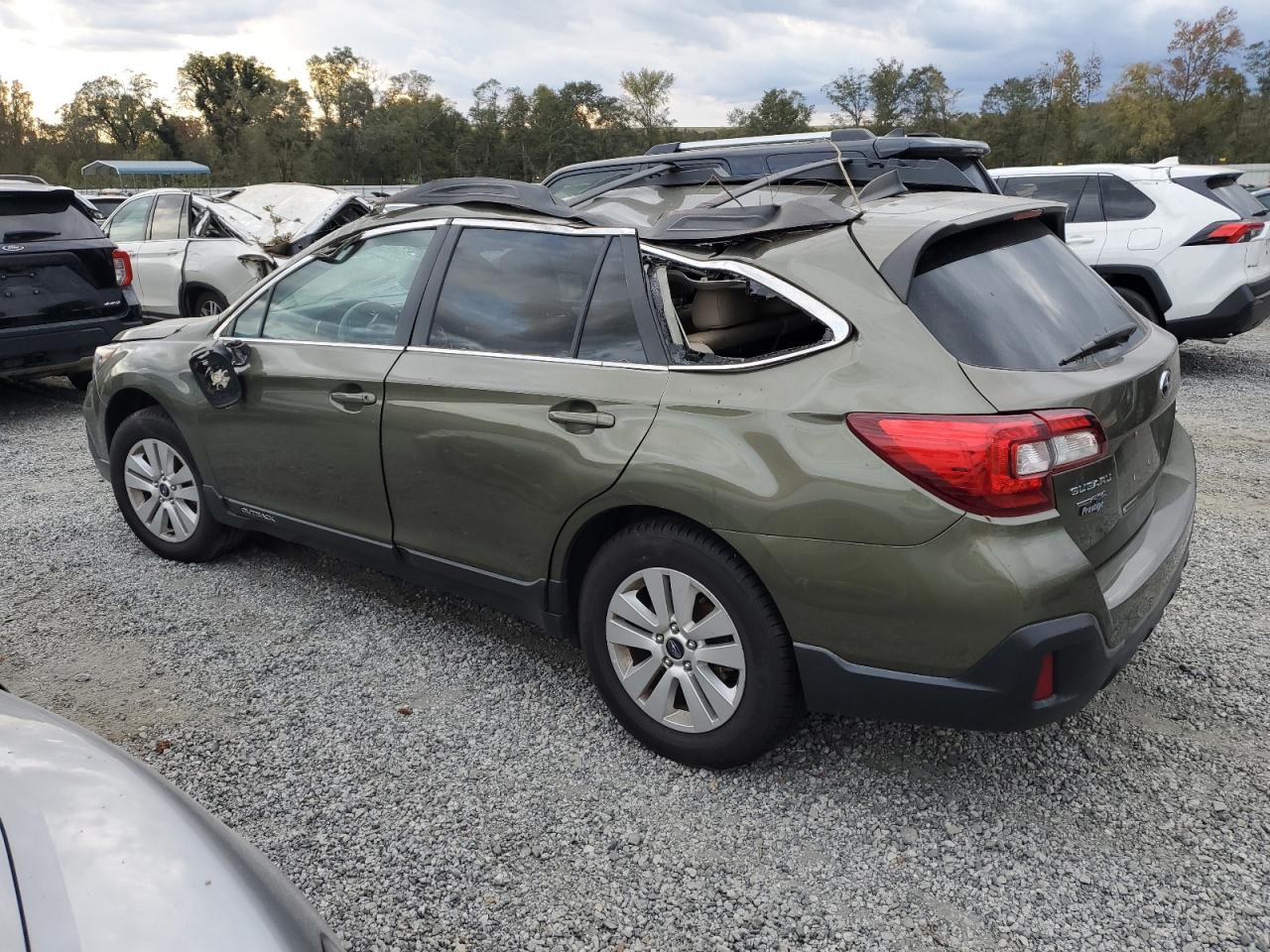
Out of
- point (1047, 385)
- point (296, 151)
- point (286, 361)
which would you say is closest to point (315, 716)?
point (286, 361)

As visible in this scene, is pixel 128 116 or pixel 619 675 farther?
pixel 128 116

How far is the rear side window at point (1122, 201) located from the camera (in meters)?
8.45

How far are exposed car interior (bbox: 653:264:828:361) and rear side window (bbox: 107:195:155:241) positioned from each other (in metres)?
9.93

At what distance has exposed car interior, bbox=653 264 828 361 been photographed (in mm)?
2908

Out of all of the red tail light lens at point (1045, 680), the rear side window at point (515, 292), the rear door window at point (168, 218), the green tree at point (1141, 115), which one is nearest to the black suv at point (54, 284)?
the rear door window at point (168, 218)

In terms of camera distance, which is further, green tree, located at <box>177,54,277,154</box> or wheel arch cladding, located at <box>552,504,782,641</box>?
green tree, located at <box>177,54,277,154</box>

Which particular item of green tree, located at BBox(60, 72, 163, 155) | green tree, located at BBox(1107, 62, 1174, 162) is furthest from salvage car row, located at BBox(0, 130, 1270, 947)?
green tree, located at BBox(60, 72, 163, 155)

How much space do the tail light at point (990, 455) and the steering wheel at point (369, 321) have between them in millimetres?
2001

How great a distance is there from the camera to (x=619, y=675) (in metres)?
2.99

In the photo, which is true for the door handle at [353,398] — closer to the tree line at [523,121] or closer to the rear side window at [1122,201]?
the rear side window at [1122,201]

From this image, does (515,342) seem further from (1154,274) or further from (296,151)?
(296,151)

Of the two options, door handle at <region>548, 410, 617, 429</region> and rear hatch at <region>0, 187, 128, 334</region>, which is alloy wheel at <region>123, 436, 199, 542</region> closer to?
door handle at <region>548, 410, 617, 429</region>

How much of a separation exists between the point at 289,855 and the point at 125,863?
1242 mm

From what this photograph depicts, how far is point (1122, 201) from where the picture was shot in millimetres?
8570
